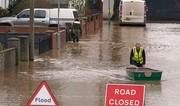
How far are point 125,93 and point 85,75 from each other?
34.2 ft

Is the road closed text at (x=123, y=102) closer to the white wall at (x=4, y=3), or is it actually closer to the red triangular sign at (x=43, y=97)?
the red triangular sign at (x=43, y=97)

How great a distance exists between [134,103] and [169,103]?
541 cm

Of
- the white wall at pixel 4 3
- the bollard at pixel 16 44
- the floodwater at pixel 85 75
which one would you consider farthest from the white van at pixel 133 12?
the bollard at pixel 16 44

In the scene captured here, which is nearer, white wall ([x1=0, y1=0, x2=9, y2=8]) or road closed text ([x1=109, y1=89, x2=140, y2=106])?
road closed text ([x1=109, y1=89, x2=140, y2=106])

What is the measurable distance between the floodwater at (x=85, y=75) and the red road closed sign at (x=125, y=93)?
496 cm

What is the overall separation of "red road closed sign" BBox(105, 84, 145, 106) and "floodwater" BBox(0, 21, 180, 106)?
496 centimetres

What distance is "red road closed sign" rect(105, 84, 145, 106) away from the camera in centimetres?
877

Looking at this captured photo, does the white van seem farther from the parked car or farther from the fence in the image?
the fence

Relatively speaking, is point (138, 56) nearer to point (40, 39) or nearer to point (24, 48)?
point (24, 48)

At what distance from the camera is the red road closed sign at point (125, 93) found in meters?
8.77

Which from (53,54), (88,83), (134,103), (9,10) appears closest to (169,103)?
(88,83)

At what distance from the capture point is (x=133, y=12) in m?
51.0

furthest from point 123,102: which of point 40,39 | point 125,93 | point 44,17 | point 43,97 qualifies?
point 44,17

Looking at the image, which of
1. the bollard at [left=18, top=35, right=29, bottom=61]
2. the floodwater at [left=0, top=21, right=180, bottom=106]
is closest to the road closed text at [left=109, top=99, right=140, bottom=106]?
the floodwater at [left=0, top=21, right=180, bottom=106]
